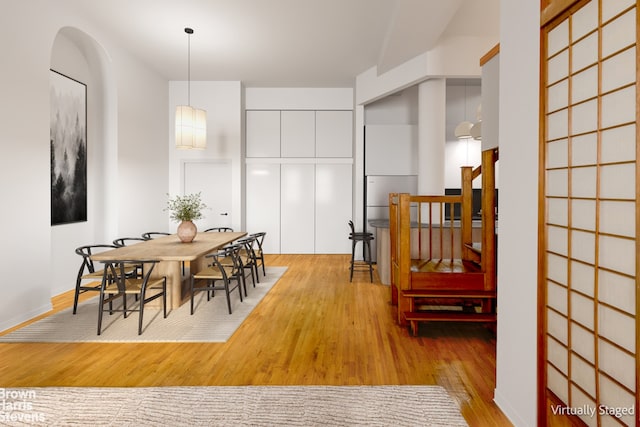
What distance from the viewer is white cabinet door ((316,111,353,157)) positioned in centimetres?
793

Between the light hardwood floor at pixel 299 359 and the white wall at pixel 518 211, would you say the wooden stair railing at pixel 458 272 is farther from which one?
the white wall at pixel 518 211

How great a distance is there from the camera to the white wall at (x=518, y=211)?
1858mm

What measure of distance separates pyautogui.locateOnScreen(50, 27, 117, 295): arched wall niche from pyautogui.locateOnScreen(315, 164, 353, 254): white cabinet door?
3.84 meters

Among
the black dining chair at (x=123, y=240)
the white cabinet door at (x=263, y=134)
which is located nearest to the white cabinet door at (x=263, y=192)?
the white cabinet door at (x=263, y=134)

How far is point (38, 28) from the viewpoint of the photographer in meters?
3.90

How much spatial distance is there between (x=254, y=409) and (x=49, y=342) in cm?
209

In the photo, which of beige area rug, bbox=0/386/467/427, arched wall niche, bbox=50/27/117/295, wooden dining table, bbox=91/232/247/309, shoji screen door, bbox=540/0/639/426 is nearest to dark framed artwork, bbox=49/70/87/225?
arched wall niche, bbox=50/27/117/295

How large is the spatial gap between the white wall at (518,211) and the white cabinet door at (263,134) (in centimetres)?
610

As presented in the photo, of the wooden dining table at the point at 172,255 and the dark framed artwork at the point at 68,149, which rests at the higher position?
the dark framed artwork at the point at 68,149

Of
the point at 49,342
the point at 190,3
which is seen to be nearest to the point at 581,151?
the point at 49,342

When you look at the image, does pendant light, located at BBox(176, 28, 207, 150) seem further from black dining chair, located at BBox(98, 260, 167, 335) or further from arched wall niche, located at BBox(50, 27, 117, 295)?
black dining chair, located at BBox(98, 260, 167, 335)

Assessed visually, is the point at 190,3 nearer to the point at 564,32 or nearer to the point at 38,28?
the point at 38,28

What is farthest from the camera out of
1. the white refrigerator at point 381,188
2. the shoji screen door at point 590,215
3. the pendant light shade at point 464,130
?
the white refrigerator at point 381,188

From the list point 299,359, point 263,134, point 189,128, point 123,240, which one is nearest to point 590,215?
point 299,359
